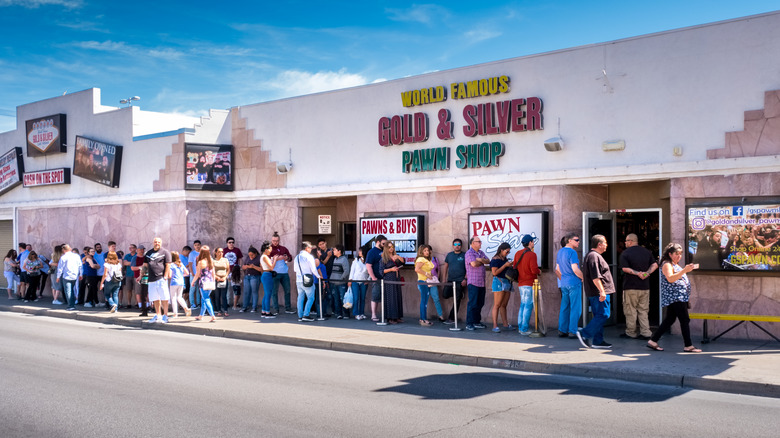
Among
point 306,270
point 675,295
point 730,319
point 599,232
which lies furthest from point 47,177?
point 730,319

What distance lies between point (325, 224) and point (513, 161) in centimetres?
618

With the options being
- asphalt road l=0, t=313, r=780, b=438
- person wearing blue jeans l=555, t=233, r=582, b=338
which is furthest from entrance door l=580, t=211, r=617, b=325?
asphalt road l=0, t=313, r=780, b=438

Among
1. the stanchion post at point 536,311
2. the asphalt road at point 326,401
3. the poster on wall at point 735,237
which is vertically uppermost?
the poster on wall at point 735,237

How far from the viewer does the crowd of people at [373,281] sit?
11344 millimetres

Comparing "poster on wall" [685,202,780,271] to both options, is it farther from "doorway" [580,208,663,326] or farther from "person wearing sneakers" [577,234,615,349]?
"person wearing sneakers" [577,234,615,349]

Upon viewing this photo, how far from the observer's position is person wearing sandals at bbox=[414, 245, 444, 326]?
1459 centimetres

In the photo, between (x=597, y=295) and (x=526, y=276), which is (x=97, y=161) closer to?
(x=526, y=276)

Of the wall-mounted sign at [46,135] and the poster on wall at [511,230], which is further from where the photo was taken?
the wall-mounted sign at [46,135]

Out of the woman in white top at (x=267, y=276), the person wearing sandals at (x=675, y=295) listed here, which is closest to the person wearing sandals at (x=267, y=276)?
the woman in white top at (x=267, y=276)

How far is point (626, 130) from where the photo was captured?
12984 mm

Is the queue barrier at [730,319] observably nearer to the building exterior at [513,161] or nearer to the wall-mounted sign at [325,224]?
the building exterior at [513,161]

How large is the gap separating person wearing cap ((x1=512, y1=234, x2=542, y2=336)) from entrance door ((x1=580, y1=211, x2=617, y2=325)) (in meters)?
1.05

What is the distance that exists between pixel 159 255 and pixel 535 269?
834 centimetres

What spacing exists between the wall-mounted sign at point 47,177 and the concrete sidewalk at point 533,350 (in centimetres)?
902
